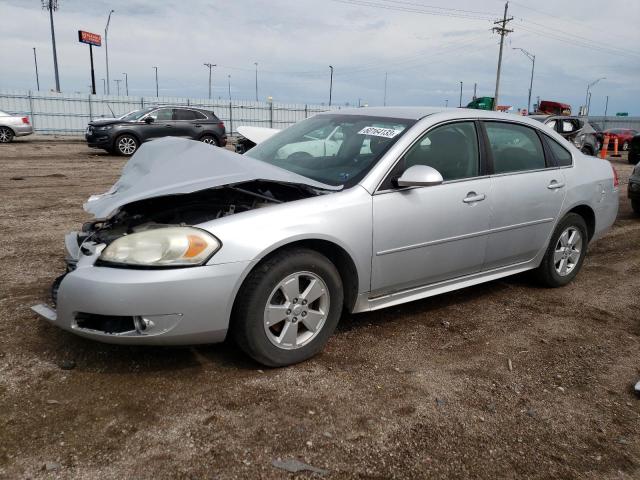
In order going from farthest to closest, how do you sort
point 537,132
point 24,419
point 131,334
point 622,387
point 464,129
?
point 537,132 → point 464,129 → point 622,387 → point 131,334 → point 24,419

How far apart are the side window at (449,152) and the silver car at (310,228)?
1cm

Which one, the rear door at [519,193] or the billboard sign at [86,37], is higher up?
the billboard sign at [86,37]

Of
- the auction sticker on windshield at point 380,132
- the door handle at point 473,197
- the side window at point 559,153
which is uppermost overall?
the auction sticker on windshield at point 380,132

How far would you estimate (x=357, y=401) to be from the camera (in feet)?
9.27

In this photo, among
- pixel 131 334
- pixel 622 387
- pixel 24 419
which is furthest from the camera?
pixel 622 387

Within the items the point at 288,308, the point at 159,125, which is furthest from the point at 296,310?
the point at 159,125

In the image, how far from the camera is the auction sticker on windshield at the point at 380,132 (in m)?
3.66

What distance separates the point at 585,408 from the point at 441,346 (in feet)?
3.09

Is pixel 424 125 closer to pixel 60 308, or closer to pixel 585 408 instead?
pixel 585 408

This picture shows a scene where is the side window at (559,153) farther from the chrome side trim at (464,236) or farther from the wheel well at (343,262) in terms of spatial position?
the wheel well at (343,262)

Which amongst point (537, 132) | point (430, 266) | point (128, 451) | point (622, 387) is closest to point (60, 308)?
point (128, 451)

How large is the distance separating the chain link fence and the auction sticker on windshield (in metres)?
20.0

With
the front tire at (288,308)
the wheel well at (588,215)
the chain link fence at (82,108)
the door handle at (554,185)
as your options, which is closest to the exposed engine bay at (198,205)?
the front tire at (288,308)

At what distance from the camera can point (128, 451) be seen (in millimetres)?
2340
